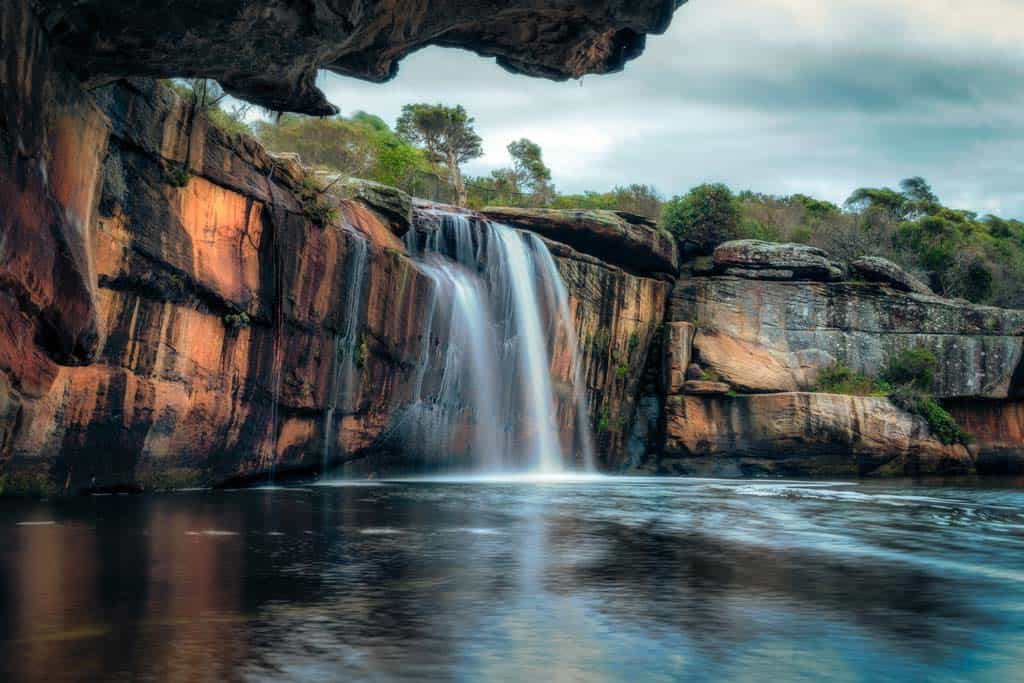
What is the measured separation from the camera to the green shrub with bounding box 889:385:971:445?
34.3m

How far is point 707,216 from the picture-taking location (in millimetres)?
40875

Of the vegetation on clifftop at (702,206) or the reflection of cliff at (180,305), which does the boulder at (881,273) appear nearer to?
the vegetation on clifftop at (702,206)

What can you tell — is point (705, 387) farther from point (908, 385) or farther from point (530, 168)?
point (530, 168)

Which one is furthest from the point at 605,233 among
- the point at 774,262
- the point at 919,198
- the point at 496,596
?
the point at 919,198

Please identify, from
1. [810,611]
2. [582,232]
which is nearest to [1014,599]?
[810,611]

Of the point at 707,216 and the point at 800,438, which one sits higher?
the point at 707,216

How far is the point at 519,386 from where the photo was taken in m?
29.6

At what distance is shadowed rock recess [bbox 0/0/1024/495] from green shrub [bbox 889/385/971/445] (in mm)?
394

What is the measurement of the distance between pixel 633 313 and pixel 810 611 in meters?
27.9

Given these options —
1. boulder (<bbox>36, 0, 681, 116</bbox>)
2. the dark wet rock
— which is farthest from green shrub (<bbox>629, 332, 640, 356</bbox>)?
boulder (<bbox>36, 0, 681, 116</bbox>)

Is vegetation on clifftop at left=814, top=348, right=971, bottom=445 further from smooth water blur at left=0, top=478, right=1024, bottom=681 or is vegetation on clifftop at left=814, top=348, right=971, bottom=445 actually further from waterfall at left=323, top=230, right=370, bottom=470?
smooth water blur at left=0, top=478, right=1024, bottom=681

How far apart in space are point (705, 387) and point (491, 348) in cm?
1003

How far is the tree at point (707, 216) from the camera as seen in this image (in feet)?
133

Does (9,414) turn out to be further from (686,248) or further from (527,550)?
(686,248)
